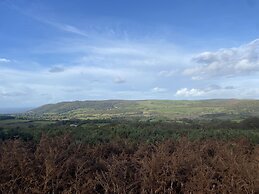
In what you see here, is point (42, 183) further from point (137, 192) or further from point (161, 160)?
point (161, 160)

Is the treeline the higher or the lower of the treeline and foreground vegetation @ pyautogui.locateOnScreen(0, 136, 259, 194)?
the lower

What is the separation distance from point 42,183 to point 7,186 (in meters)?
0.88

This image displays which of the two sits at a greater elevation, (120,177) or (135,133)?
(120,177)

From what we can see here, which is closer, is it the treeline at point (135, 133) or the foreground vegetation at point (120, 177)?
the foreground vegetation at point (120, 177)

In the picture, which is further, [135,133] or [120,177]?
[135,133]

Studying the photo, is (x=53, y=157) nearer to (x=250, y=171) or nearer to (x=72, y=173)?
(x=72, y=173)

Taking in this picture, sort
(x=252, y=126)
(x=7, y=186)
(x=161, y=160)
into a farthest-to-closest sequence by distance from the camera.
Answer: (x=252, y=126) → (x=161, y=160) → (x=7, y=186)

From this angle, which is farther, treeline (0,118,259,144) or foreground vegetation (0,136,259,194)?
treeline (0,118,259,144)

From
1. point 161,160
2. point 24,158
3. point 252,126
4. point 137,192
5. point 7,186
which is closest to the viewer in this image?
point 7,186

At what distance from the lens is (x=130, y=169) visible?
1154cm

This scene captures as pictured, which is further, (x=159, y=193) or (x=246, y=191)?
(x=159, y=193)

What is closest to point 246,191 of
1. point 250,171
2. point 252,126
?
point 250,171

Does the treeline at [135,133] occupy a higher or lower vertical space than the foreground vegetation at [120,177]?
lower

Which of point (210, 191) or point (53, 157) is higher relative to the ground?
point (53, 157)
